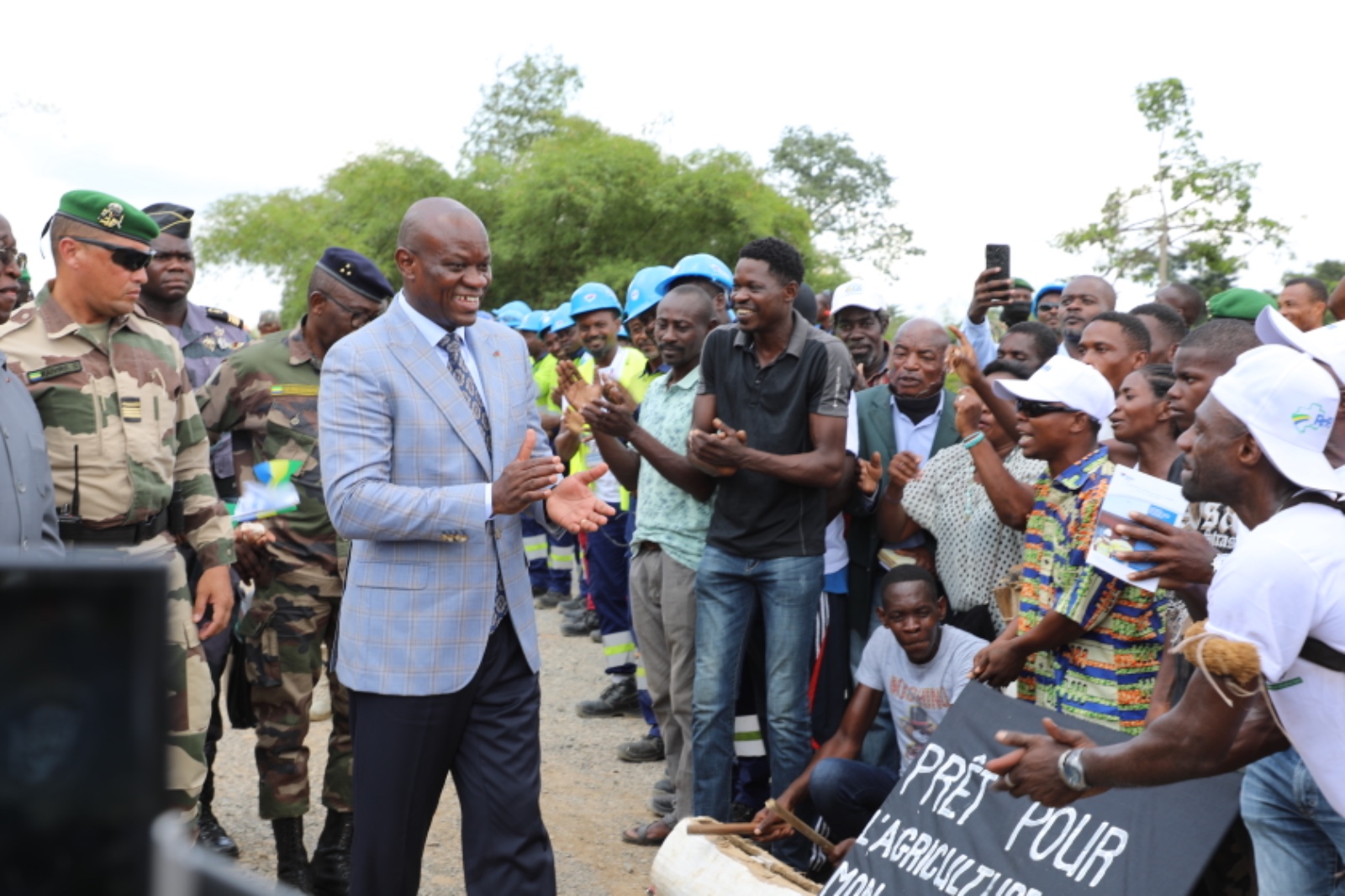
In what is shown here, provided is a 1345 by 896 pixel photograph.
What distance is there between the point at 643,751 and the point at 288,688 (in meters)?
2.36

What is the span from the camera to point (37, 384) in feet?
13.8

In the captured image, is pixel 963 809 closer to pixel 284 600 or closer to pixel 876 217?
pixel 284 600

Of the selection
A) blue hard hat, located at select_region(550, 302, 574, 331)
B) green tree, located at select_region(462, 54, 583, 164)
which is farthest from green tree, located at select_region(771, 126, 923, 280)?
blue hard hat, located at select_region(550, 302, 574, 331)

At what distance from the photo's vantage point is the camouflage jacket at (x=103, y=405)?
4.23 meters

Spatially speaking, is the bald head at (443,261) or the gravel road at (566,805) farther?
the gravel road at (566,805)

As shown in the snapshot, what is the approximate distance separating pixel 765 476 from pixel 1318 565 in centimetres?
274

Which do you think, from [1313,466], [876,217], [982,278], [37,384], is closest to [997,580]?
[982,278]

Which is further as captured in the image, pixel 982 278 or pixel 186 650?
pixel 982 278

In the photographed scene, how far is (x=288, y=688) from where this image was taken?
5195 millimetres

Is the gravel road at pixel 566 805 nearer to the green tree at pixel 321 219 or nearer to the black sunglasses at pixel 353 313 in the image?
the black sunglasses at pixel 353 313

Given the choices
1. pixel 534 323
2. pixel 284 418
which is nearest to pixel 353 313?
pixel 284 418

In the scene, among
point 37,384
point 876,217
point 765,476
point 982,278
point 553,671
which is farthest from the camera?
point 876,217

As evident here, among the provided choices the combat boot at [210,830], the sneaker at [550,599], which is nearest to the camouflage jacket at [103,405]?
the combat boot at [210,830]

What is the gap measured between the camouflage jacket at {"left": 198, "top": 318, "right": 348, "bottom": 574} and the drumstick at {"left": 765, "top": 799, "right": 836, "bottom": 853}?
2029 millimetres
